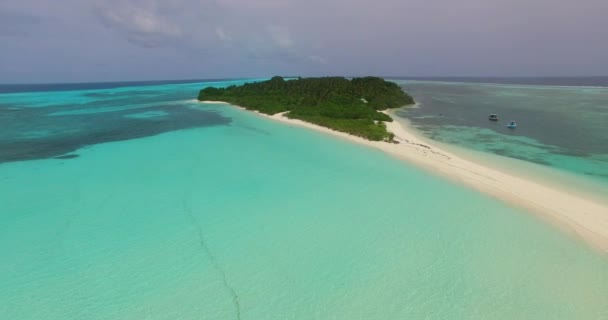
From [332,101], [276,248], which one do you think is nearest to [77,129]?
[332,101]

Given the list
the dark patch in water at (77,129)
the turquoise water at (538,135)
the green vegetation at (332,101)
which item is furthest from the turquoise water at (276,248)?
the green vegetation at (332,101)

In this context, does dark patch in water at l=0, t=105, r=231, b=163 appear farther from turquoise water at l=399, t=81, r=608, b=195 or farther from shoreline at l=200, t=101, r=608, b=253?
turquoise water at l=399, t=81, r=608, b=195

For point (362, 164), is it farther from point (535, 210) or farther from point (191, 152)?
point (191, 152)

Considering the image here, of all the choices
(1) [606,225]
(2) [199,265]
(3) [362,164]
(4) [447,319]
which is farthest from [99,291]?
(1) [606,225]

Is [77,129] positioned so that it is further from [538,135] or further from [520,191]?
[538,135]

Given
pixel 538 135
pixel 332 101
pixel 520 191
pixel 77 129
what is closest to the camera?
pixel 520 191

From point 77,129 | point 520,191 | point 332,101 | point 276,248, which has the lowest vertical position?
point 276,248

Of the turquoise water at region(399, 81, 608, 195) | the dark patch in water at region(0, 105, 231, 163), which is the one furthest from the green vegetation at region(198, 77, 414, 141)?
the dark patch in water at region(0, 105, 231, 163)
